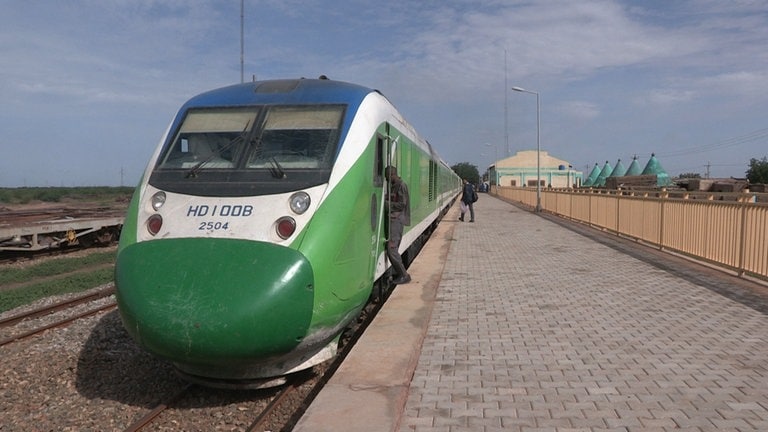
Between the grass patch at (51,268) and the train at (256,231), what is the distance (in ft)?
35.0

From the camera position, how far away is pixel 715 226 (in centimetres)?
1017

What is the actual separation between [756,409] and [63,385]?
5.80 meters

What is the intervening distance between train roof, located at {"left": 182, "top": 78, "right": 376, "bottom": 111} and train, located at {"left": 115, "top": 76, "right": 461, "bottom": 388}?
0.02 m

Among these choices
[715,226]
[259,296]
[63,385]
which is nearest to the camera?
[259,296]

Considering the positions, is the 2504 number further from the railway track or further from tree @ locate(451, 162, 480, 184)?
tree @ locate(451, 162, 480, 184)

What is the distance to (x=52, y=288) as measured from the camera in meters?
12.4

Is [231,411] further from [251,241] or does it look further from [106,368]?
[106,368]

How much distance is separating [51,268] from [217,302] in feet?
44.8

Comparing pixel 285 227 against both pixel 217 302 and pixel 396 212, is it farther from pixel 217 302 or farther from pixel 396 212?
pixel 396 212

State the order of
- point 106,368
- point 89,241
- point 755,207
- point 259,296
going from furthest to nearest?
point 89,241 < point 755,207 < point 106,368 < point 259,296

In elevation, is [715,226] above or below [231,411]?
above

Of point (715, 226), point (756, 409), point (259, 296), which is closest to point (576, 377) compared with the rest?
point (756, 409)

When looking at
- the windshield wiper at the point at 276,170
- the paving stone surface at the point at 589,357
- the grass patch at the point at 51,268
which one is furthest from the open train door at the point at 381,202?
the grass patch at the point at 51,268

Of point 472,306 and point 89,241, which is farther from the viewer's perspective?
point 89,241
